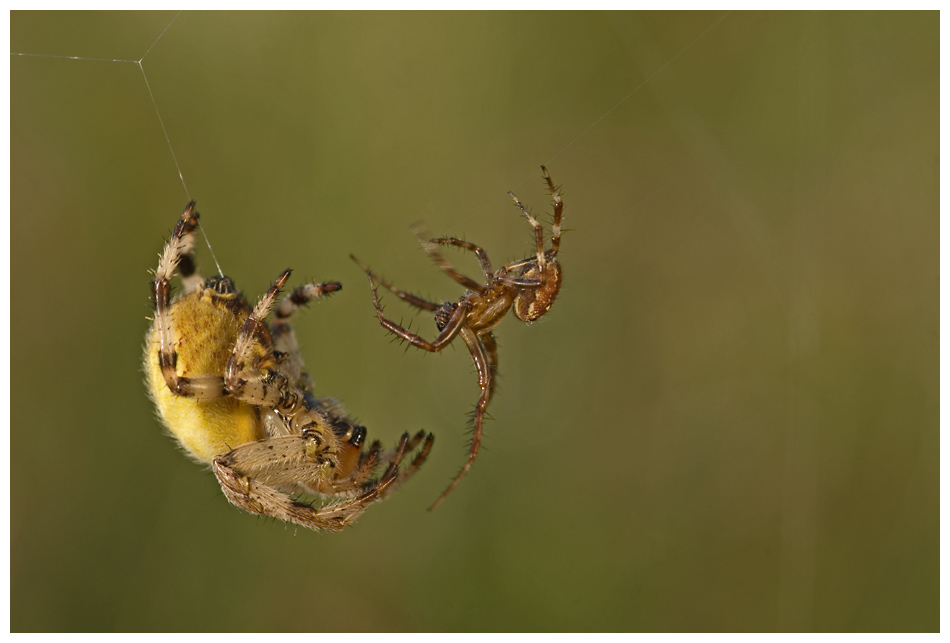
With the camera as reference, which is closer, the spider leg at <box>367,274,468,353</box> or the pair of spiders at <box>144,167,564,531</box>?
the pair of spiders at <box>144,167,564,531</box>

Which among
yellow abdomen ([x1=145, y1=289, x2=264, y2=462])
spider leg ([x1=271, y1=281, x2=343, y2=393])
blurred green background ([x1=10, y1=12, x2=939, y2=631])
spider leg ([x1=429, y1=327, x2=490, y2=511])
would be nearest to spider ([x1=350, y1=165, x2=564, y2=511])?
spider leg ([x1=429, y1=327, x2=490, y2=511])

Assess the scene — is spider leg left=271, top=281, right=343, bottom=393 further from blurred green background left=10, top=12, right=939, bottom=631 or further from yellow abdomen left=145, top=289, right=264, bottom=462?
blurred green background left=10, top=12, right=939, bottom=631

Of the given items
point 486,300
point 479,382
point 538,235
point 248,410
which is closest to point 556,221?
point 538,235

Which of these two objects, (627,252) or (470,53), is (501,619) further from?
(470,53)

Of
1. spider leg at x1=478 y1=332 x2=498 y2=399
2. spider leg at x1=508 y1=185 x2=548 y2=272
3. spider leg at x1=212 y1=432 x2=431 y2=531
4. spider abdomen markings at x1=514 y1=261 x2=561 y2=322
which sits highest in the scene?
spider leg at x1=508 y1=185 x2=548 y2=272

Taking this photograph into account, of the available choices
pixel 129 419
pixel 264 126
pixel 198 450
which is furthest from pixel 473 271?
pixel 129 419

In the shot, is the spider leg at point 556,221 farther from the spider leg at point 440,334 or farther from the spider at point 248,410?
the spider at point 248,410

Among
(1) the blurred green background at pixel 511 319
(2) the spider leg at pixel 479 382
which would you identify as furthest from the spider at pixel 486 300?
(1) the blurred green background at pixel 511 319
